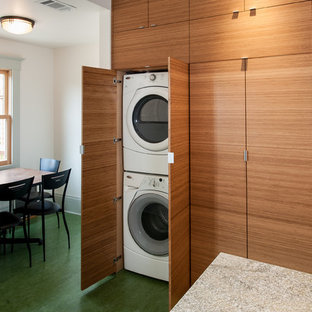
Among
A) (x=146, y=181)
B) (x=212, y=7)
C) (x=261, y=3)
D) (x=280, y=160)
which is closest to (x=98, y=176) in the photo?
(x=146, y=181)

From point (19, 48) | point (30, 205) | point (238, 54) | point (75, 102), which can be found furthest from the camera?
point (75, 102)

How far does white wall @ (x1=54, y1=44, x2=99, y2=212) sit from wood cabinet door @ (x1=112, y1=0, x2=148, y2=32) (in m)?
1.94

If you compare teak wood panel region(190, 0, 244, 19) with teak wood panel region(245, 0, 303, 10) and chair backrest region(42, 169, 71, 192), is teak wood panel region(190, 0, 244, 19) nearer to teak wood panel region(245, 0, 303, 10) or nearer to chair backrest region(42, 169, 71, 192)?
teak wood panel region(245, 0, 303, 10)

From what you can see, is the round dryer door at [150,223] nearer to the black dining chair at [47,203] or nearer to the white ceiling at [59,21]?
the black dining chair at [47,203]

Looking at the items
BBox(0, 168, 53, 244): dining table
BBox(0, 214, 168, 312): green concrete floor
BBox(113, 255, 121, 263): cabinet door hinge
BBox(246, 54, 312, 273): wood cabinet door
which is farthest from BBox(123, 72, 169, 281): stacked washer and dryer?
BBox(0, 168, 53, 244): dining table

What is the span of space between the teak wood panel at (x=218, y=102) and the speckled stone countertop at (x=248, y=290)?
→ 1.33 meters

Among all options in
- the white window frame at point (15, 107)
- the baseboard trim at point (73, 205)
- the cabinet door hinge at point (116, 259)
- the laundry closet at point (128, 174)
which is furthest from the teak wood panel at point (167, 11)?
the baseboard trim at point (73, 205)

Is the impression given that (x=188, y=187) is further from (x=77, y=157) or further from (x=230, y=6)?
(x=77, y=157)

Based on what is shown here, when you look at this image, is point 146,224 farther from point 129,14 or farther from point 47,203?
point 129,14

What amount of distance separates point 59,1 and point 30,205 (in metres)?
2.23

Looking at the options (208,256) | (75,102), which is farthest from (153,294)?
(75,102)

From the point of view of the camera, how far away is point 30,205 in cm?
369

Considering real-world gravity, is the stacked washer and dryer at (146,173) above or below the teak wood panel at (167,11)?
below

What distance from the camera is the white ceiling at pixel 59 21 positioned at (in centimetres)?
305
